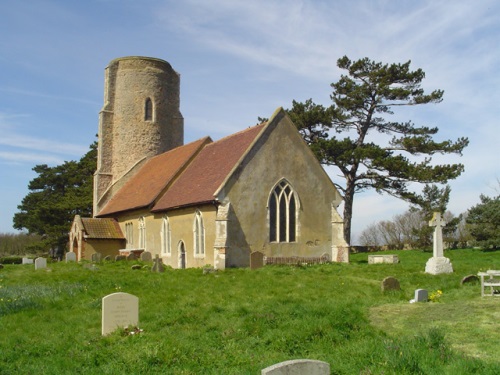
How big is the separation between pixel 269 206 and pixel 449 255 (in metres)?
16.4

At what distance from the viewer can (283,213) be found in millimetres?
24750

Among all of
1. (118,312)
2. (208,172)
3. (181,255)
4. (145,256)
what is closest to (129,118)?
(145,256)

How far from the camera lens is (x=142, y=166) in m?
38.2

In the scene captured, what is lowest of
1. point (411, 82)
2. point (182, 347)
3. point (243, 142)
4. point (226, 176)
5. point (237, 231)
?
point (182, 347)

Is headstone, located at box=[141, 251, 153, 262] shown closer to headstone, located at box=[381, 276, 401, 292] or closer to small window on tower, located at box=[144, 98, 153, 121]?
small window on tower, located at box=[144, 98, 153, 121]

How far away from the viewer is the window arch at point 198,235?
24703 millimetres

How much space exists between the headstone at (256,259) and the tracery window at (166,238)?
7.06 m

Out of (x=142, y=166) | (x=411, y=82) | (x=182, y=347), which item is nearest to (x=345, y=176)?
(x=411, y=82)

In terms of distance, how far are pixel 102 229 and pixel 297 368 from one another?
29.4 metres

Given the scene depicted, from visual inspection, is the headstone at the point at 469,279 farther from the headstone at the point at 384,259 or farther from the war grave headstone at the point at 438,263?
the headstone at the point at 384,259

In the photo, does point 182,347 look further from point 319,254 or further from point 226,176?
point 319,254

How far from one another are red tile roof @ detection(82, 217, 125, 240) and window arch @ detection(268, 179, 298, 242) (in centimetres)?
1273

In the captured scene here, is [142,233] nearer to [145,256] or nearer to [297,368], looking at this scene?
[145,256]

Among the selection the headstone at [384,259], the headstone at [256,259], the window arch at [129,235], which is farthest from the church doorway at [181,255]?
the headstone at [384,259]
